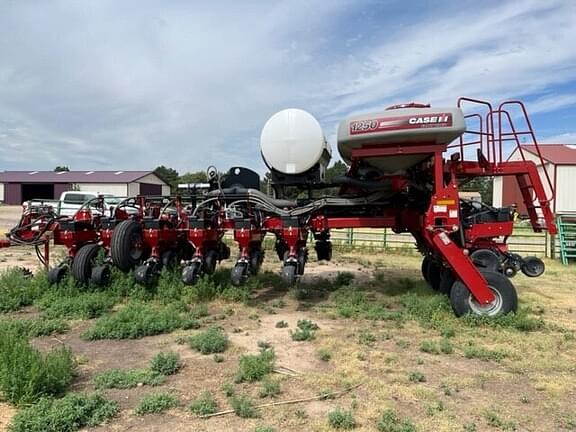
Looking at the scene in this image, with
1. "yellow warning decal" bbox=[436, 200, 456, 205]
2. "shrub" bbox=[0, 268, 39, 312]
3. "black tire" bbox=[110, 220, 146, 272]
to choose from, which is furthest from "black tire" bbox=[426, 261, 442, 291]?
"shrub" bbox=[0, 268, 39, 312]

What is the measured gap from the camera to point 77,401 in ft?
12.9

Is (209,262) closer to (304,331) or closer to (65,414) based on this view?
(304,331)

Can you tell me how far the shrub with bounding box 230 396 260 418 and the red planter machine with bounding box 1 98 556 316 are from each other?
122 inches

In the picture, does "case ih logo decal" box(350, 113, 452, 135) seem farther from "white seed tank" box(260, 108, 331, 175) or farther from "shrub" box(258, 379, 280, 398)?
"shrub" box(258, 379, 280, 398)

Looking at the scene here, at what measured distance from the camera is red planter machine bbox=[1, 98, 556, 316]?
6598 mm

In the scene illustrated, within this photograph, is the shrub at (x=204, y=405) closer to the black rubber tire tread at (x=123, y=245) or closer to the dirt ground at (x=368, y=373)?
the dirt ground at (x=368, y=373)

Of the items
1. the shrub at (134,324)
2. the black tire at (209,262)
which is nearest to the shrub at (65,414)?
the shrub at (134,324)

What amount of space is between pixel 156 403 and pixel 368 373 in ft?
6.89

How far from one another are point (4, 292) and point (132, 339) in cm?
316

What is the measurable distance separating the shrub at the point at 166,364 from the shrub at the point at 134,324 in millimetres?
1217

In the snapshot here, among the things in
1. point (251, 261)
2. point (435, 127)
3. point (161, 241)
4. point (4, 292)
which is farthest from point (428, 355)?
point (4, 292)

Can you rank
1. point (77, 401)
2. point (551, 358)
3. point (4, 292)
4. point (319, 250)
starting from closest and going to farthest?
point (77, 401)
point (551, 358)
point (4, 292)
point (319, 250)

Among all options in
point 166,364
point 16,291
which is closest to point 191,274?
point 166,364

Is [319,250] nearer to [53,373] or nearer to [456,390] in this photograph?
[456,390]
